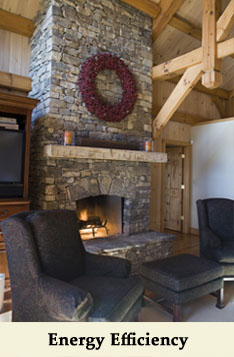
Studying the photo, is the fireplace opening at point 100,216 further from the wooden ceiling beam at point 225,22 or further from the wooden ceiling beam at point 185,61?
the wooden ceiling beam at point 225,22

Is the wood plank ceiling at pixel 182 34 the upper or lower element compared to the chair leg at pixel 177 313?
upper

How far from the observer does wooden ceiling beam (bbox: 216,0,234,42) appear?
3162mm

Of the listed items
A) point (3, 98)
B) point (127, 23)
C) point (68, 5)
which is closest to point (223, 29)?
point (127, 23)

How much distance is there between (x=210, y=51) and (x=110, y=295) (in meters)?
3.04

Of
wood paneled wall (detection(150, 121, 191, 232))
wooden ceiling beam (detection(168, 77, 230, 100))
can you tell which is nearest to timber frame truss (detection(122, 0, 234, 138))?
wood paneled wall (detection(150, 121, 191, 232))

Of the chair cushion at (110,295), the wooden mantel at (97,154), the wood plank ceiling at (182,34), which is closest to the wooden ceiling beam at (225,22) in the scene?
the wood plank ceiling at (182,34)

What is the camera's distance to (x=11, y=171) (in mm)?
2861

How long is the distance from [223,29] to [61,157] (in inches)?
97.8

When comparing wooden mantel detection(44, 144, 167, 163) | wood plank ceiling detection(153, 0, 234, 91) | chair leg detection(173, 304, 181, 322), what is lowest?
chair leg detection(173, 304, 181, 322)

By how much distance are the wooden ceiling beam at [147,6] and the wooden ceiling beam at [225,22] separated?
1.23 m

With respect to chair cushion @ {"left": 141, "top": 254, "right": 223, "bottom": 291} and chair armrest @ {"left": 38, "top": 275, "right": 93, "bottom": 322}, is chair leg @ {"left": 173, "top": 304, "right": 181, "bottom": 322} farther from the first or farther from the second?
chair armrest @ {"left": 38, "top": 275, "right": 93, "bottom": 322}

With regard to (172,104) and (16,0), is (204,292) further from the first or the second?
(16,0)

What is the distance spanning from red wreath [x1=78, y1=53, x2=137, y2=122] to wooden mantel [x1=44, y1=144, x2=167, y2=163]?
49cm

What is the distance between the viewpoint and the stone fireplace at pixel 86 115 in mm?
3162
